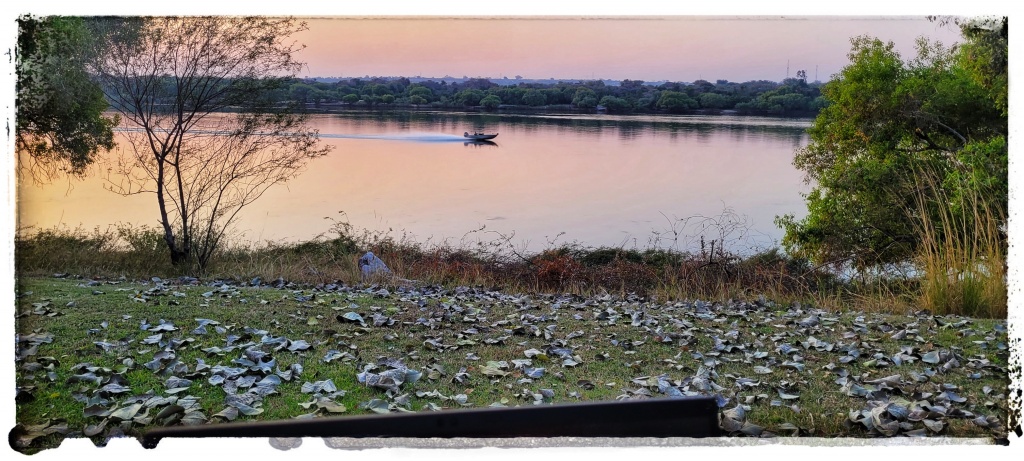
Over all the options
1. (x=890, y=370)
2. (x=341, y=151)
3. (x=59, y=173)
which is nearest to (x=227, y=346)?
(x=890, y=370)

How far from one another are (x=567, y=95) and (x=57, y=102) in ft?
23.3

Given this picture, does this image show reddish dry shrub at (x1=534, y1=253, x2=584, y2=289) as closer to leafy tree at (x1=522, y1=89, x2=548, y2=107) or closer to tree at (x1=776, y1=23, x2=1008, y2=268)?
leafy tree at (x1=522, y1=89, x2=548, y2=107)

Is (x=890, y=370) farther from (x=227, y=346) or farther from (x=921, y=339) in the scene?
(x=227, y=346)

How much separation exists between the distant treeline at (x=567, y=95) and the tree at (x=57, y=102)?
2074mm

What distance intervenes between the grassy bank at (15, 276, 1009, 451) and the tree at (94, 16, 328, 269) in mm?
2821

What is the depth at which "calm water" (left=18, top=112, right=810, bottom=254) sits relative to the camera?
11453mm

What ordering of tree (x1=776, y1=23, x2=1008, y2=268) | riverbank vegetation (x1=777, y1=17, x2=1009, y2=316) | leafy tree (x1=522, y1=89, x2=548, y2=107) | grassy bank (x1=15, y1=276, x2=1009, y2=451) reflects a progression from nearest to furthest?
grassy bank (x1=15, y1=276, x2=1009, y2=451) < riverbank vegetation (x1=777, y1=17, x2=1009, y2=316) < tree (x1=776, y1=23, x2=1008, y2=268) < leafy tree (x1=522, y1=89, x2=548, y2=107)

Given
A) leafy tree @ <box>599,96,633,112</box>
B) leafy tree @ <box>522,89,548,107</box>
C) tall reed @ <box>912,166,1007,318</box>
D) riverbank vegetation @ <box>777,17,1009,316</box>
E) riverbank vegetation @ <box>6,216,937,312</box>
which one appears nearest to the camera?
tall reed @ <box>912,166,1007,318</box>

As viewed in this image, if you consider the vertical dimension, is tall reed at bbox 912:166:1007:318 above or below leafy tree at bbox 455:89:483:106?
below

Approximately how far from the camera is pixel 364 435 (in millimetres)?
2504

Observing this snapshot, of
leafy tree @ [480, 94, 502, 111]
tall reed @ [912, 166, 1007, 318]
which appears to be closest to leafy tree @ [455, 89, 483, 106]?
leafy tree @ [480, 94, 502, 111]

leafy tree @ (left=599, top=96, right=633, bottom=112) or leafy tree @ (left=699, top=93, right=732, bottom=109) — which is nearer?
leafy tree @ (left=599, top=96, right=633, bottom=112)

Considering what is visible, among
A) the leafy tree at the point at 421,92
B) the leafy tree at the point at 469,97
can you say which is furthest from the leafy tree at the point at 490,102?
the leafy tree at the point at 421,92

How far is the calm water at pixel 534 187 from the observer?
11.5 meters
